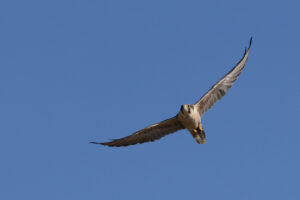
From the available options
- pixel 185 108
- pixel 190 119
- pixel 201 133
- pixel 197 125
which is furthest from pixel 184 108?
pixel 201 133

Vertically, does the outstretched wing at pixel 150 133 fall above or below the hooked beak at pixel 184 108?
above

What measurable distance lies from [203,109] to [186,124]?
834 mm

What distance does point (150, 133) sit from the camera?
20.8 m

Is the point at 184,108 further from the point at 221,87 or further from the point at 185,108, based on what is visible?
the point at 221,87

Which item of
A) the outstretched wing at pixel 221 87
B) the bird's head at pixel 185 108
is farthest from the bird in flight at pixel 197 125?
the bird's head at pixel 185 108

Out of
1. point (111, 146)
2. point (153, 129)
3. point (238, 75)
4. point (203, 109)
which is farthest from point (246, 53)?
point (111, 146)

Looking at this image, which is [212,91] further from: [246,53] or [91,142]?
[91,142]

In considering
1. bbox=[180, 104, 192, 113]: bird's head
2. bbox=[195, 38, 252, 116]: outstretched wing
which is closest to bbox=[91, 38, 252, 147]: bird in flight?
bbox=[195, 38, 252, 116]: outstretched wing

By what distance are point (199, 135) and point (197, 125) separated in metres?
0.35

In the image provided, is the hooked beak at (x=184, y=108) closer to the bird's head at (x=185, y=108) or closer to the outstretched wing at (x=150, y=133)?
the bird's head at (x=185, y=108)

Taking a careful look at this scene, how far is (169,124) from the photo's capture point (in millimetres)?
20688

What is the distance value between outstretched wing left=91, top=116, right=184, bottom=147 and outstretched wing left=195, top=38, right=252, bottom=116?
963 mm

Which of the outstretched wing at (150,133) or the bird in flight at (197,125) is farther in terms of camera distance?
the outstretched wing at (150,133)

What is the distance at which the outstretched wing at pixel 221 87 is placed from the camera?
67.7 feet
